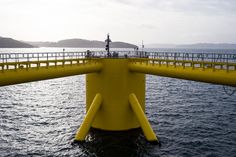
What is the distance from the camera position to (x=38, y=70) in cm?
2542

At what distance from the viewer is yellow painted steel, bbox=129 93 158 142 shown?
30938 mm

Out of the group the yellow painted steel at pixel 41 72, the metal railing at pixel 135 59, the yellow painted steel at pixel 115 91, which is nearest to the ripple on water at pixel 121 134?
the yellow painted steel at pixel 115 91

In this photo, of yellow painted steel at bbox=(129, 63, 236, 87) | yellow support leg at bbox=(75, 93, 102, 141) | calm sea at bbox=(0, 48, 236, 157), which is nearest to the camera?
yellow painted steel at bbox=(129, 63, 236, 87)

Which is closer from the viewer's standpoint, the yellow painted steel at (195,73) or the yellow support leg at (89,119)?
the yellow painted steel at (195,73)

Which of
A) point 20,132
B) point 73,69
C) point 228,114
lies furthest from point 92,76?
point 228,114

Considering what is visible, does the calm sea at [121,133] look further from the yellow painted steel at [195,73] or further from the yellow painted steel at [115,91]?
the yellow painted steel at [195,73]

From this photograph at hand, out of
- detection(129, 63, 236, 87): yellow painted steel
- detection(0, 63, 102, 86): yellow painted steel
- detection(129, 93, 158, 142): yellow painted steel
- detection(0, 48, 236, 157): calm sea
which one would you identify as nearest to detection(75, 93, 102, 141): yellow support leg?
detection(0, 48, 236, 157): calm sea

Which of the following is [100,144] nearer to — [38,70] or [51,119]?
[38,70]

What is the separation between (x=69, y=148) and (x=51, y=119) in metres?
12.6

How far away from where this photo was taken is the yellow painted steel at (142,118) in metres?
30.9

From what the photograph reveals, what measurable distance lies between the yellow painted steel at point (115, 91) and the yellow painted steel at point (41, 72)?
5.07 ft

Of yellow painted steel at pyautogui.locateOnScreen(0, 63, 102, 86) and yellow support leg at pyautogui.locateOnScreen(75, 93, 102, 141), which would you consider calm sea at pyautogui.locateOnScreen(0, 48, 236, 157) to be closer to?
yellow support leg at pyautogui.locateOnScreen(75, 93, 102, 141)

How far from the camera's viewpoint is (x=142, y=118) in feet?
104

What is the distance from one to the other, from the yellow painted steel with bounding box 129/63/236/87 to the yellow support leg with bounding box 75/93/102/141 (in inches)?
239
